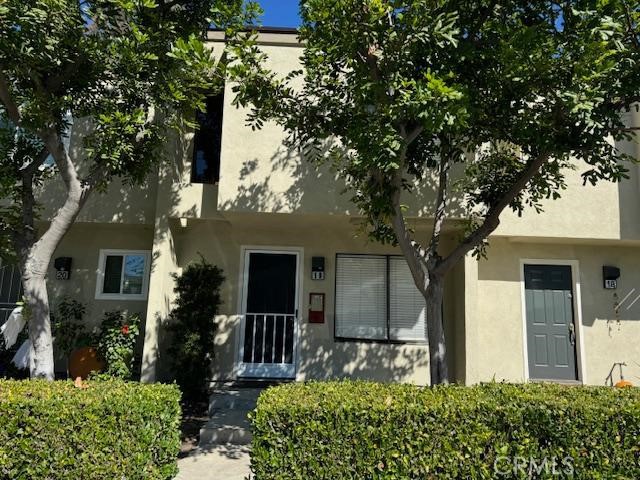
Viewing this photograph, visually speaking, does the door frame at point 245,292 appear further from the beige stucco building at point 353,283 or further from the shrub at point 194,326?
the shrub at point 194,326

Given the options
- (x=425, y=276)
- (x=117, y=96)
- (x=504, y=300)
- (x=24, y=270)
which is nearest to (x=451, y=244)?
(x=504, y=300)

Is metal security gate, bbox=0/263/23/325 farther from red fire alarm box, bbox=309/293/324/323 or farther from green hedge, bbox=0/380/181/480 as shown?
green hedge, bbox=0/380/181/480

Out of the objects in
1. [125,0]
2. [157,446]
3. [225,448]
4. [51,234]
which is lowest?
[225,448]

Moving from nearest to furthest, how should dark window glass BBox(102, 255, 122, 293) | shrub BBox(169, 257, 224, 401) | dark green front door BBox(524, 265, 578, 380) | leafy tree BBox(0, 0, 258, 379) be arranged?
leafy tree BBox(0, 0, 258, 379)
shrub BBox(169, 257, 224, 401)
dark green front door BBox(524, 265, 578, 380)
dark window glass BBox(102, 255, 122, 293)

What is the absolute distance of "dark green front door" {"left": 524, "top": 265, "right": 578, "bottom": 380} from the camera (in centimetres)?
834

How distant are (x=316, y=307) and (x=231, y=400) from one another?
2.31 m

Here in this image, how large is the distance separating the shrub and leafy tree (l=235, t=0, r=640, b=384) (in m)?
3.69

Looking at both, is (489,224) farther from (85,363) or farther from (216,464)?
Result: (85,363)

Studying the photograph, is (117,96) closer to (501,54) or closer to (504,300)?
(501,54)

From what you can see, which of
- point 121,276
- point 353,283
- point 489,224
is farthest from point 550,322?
point 121,276

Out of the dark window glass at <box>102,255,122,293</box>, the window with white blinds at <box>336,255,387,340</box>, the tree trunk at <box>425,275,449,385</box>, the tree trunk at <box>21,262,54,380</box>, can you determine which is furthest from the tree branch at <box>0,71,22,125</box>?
the window with white blinds at <box>336,255,387,340</box>

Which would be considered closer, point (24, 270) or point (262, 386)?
point (24, 270)

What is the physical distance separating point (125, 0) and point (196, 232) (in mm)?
4496

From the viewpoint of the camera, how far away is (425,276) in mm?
5070
